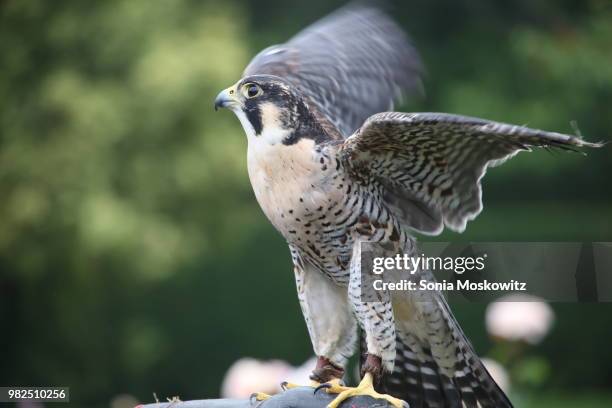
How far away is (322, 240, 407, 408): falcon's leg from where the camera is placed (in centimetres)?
212

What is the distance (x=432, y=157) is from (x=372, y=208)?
0.20m

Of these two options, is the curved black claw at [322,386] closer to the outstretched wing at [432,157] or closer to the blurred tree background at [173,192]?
the outstretched wing at [432,157]

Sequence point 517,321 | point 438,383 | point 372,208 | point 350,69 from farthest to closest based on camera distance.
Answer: point 517,321
point 350,69
point 438,383
point 372,208

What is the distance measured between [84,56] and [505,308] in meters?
3.99

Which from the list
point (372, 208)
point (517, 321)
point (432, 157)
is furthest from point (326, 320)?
point (517, 321)

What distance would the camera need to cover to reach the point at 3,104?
622cm

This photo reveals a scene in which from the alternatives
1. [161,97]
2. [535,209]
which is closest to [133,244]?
[161,97]

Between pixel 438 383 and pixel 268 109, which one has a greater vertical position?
pixel 268 109

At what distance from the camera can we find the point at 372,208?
2211 mm

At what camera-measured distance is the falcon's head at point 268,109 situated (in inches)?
84.3

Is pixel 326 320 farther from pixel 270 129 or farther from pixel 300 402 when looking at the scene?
pixel 270 129

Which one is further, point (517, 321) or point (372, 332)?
point (517, 321)

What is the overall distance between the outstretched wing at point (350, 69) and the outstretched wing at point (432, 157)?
21.7 inches

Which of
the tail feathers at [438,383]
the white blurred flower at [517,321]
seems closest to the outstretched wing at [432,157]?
the tail feathers at [438,383]
